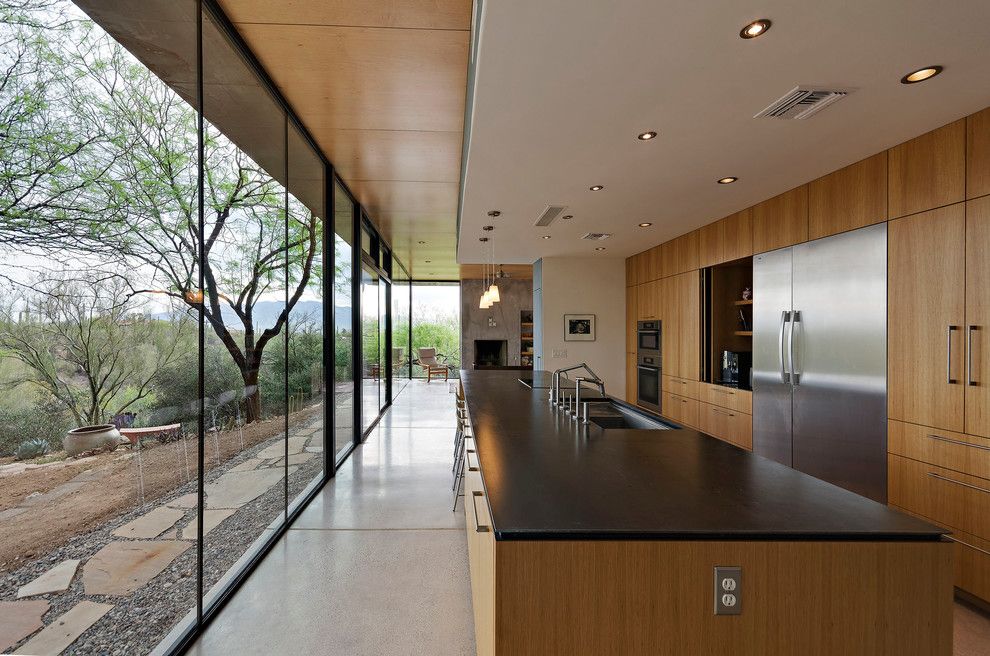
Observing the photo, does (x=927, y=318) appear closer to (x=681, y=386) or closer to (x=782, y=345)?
(x=782, y=345)

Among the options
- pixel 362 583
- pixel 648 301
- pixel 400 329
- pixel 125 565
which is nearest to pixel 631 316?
pixel 648 301

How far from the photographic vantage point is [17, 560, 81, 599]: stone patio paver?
1.26 m

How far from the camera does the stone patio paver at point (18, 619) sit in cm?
120

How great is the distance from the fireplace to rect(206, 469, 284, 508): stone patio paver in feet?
34.5

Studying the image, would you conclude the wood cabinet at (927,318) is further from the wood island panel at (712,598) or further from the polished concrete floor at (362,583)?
the polished concrete floor at (362,583)

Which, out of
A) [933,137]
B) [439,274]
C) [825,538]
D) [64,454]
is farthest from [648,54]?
[439,274]

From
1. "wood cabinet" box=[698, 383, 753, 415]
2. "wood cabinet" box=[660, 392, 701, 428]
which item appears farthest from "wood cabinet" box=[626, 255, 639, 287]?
"wood cabinet" box=[698, 383, 753, 415]

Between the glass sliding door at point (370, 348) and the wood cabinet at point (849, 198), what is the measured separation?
4.50 m

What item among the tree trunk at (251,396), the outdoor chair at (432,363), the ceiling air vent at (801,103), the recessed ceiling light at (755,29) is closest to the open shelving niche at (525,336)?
the outdoor chair at (432,363)

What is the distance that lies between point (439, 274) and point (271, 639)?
34.7ft

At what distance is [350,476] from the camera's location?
4.66 metres

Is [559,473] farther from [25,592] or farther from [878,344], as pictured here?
[878,344]

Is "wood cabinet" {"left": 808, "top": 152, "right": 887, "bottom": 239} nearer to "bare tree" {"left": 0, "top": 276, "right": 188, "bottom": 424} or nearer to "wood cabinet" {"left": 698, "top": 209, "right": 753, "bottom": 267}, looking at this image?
"wood cabinet" {"left": 698, "top": 209, "right": 753, "bottom": 267}

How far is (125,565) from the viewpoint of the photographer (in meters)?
1.63
